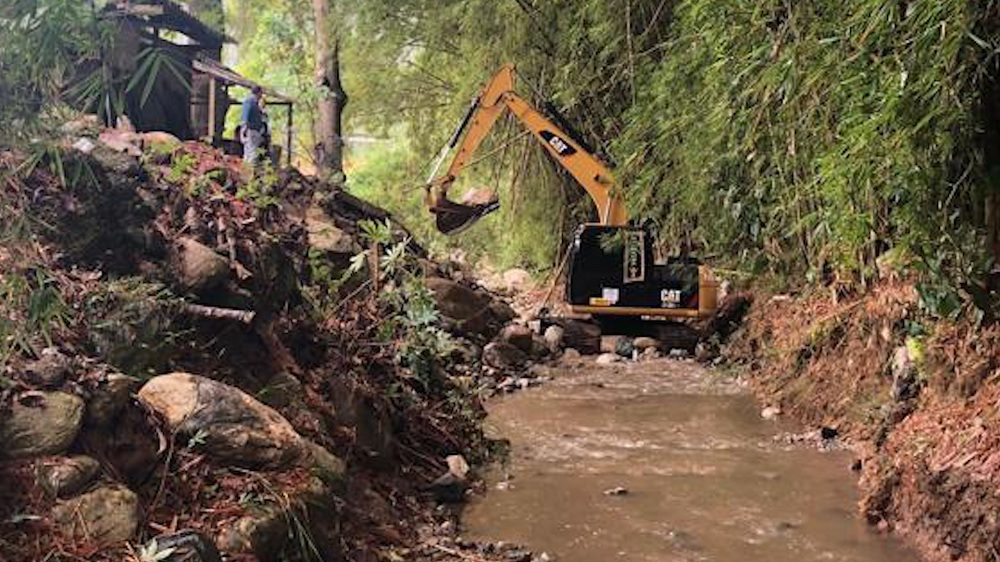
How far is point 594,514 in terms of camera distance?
4.98m

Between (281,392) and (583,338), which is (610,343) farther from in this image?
(281,392)

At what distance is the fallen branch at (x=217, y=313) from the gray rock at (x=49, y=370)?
3.16ft

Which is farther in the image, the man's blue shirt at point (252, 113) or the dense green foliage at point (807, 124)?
the man's blue shirt at point (252, 113)

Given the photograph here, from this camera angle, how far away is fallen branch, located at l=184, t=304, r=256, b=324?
14.4 ft

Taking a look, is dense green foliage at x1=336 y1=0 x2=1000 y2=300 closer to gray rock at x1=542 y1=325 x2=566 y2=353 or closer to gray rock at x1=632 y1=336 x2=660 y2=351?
gray rock at x1=632 y1=336 x2=660 y2=351

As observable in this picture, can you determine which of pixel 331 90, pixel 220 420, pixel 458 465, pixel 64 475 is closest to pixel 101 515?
pixel 64 475

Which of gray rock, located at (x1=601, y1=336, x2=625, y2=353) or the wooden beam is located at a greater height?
the wooden beam

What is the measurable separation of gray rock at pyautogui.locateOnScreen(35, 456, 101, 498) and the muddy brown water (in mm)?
2045

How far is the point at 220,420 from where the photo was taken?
367cm

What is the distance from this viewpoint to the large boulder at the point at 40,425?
121 inches

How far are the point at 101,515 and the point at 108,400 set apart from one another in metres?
0.47

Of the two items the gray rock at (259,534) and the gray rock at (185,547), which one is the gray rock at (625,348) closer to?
the gray rock at (259,534)

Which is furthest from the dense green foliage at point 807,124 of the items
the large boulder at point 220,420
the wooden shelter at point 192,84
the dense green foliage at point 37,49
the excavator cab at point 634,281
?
the wooden shelter at point 192,84

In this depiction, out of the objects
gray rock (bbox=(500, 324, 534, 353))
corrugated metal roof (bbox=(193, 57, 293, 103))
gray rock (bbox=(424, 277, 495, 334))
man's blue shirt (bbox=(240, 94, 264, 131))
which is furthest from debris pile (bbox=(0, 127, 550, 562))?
corrugated metal roof (bbox=(193, 57, 293, 103))
